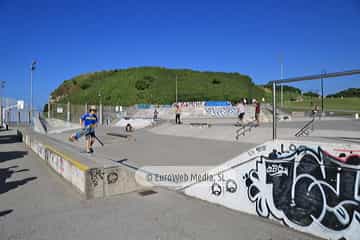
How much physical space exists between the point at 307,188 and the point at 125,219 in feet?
9.67

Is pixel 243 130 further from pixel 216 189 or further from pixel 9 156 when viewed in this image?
pixel 9 156

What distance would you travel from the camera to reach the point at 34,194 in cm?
598

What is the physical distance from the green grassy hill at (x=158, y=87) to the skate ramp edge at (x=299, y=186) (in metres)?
56.7

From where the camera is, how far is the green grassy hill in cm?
6562

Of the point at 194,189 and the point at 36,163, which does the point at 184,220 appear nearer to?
the point at 194,189

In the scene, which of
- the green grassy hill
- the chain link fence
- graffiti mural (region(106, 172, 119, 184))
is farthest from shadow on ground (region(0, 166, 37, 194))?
the green grassy hill

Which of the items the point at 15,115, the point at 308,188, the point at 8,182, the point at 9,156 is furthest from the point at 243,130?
the point at 15,115

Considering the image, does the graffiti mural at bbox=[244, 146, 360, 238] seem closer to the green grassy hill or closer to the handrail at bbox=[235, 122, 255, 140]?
the handrail at bbox=[235, 122, 255, 140]

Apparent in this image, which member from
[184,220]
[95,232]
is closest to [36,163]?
[95,232]

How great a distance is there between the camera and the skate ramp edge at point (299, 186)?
9.89 feet

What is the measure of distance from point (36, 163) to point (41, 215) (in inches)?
251

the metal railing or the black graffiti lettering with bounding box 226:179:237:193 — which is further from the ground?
the metal railing

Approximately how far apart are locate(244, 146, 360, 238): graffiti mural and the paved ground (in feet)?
0.93

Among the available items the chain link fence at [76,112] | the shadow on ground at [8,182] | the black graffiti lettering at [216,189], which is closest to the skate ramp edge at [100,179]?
the shadow on ground at [8,182]
